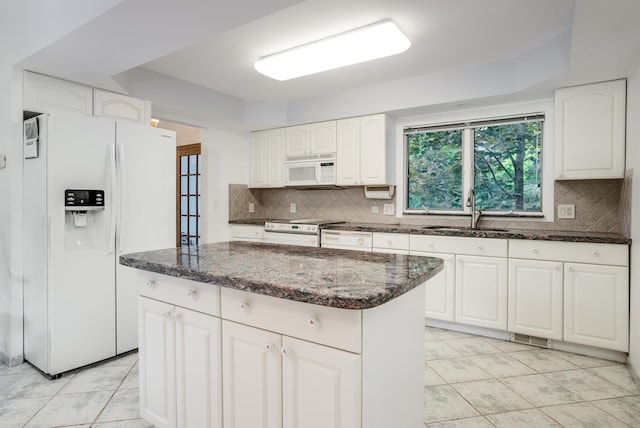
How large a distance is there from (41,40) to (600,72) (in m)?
3.80

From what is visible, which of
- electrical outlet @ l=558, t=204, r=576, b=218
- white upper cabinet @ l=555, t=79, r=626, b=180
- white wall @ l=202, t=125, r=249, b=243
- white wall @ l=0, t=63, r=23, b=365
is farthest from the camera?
white wall @ l=202, t=125, r=249, b=243

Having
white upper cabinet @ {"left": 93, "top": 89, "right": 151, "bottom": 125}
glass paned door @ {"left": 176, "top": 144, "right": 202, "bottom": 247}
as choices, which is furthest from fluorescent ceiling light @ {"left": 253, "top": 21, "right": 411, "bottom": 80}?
glass paned door @ {"left": 176, "top": 144, "right": 202, "bottom": 247}

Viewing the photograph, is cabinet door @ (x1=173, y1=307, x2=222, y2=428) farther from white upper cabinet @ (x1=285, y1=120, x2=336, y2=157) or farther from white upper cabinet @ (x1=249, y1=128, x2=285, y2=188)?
white upper cabinet @ (x1=249, y1=128, x2=285, y2=188)

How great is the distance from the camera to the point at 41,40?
2.27m

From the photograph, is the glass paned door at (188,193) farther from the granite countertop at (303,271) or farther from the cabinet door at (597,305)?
the cabinet door at (597,305)

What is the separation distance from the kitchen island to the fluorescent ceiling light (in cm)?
148

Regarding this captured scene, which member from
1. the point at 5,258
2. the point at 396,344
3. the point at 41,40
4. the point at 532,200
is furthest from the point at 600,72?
the point at 5,258

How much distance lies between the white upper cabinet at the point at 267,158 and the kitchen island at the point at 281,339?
2.87 meters

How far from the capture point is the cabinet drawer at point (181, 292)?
152 centimetres

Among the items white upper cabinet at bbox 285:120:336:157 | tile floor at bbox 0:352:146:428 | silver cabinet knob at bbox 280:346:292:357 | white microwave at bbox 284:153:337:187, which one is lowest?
tile floor at bbox 0:352:146:428

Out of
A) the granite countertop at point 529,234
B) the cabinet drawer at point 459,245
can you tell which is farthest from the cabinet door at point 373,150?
the cabinet drawer at point 459,245

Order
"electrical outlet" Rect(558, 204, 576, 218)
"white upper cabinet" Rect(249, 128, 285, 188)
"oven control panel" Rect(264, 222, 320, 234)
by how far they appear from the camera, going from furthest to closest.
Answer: "white upper cabinet" Rect(249, 128, 285, 188) → "oven control panel" Rect(264, 222, 320, 234) → "electrical outlet" Rect(558, 204, 576, 218)

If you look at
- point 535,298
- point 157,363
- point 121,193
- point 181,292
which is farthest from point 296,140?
point 157,363

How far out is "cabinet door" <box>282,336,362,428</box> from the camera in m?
1.13
